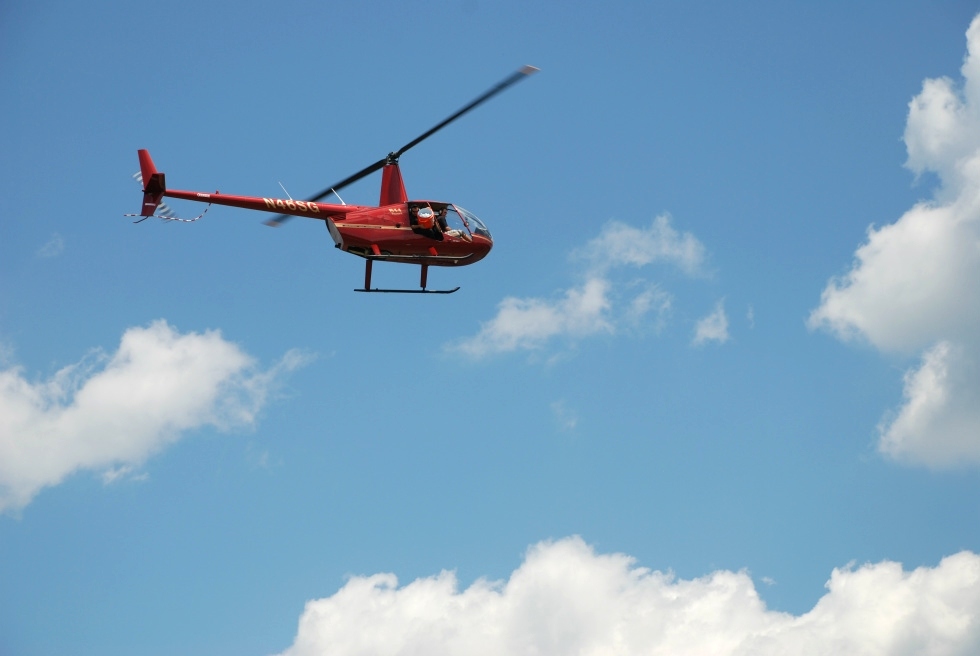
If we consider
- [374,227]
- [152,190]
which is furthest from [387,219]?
[152,190]

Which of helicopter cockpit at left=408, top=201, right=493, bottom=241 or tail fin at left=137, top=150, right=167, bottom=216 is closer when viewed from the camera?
tail fin at left=137, top=150, right=167, bottom=216

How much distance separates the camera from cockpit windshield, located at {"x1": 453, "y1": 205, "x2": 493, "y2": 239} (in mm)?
49375

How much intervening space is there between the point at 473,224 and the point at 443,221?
1794 millimetres

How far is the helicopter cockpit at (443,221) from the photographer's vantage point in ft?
157

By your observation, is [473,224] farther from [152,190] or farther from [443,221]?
[152,190]

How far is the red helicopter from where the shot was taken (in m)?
46.6

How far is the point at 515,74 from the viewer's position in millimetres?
41438

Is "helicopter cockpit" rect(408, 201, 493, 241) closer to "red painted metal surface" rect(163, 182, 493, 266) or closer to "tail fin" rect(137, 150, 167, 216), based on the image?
"red painted metal surface" rect(163, 182, 493, 266)

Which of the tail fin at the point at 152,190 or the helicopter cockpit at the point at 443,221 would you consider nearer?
the tail fin at the point at 152,190

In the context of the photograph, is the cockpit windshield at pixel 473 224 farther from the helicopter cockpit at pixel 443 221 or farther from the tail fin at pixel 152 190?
the tail fin at pixel 152 190

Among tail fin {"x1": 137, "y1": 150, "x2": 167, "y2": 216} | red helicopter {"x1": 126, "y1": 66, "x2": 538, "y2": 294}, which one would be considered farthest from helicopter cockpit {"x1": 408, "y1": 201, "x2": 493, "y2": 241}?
tail fin {"x1": 137, "y1": 150, "x2": 167, "y2": 216}

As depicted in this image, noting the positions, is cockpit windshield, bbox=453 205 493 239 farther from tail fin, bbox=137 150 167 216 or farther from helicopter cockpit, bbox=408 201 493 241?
tail fin, bbox=137 150 167 216

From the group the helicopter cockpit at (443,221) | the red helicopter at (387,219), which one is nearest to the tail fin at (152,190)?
the red helicopter at (387,219)

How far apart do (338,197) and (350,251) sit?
9.35 ft
